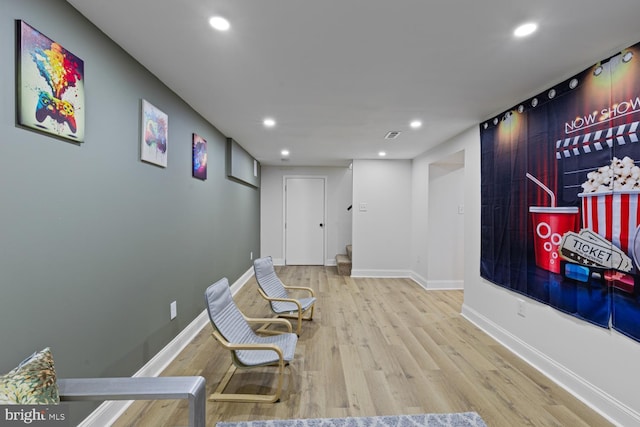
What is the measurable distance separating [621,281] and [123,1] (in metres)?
3.24

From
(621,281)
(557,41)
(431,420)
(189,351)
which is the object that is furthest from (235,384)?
(557,41)

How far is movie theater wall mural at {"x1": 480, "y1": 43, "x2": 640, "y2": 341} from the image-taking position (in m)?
1.75

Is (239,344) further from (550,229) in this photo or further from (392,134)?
(392,134)

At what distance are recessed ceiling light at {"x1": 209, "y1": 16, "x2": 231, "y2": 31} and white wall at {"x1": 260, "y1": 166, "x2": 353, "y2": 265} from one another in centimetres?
512

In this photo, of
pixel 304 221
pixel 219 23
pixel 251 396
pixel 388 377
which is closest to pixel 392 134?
pixel 219 23

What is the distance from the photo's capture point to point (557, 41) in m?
1.71

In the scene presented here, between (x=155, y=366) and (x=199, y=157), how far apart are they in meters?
2.02

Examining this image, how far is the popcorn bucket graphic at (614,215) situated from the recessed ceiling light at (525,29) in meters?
1.14

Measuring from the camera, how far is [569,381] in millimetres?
2131

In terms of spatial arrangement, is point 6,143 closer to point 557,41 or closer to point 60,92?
point 60,92

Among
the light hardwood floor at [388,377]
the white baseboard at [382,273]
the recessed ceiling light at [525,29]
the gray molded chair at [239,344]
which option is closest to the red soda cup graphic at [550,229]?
the light hardwood floor at [388,377]

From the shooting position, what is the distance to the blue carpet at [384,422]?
177 centimetres

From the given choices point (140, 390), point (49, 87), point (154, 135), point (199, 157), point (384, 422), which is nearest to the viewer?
point (140, 390)

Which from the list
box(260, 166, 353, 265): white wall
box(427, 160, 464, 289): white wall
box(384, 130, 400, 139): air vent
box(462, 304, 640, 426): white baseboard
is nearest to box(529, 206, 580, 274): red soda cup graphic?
box(462, 304, 640, 426): white baseboard
